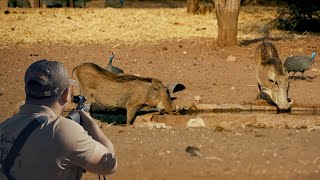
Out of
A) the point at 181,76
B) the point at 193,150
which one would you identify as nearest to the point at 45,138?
the point at 193,150

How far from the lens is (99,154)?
324 cm

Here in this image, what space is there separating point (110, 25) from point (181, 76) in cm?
611

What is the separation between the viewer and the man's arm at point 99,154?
3.23 m

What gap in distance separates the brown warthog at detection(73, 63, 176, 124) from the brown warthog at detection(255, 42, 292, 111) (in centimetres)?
134

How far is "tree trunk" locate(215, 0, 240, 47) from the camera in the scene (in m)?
13.7

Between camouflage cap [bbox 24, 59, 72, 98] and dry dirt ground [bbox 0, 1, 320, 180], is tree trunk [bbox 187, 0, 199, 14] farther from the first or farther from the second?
camouflage cap [bbox 24, 59, 72, 98]

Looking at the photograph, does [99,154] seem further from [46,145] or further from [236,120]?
[236,120]

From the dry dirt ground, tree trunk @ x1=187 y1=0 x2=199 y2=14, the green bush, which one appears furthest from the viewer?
tree trunk @ x1=187 y1=0 x2=199 y2=14

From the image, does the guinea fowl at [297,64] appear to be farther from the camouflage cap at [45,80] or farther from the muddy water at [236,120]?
the camouflage cap at [45,80]

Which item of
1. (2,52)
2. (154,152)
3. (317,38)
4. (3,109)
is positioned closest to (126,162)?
(154,152)

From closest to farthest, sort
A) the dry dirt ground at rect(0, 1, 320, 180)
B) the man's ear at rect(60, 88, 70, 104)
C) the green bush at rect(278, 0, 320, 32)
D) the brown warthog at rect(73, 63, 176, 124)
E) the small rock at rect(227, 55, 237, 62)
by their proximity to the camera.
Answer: the man's ear at rect(60, 88, 70, 104)
the dry dirt ground at rect(0, 1, 320, 180)
the brown warthog at rect(73, 63, 176, 124)
the small rock at rect(227, 55, 237, 62)
the green bush at rect(278, 0, 320, 32)

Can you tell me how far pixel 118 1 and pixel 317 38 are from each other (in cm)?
962

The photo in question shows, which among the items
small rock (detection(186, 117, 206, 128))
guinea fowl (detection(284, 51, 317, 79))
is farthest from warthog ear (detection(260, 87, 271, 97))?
guinea fowl (detection(284, 51, 317, 79))

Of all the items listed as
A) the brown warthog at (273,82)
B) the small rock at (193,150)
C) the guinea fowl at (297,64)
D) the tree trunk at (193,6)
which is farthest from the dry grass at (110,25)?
the small rock at (193,150)
